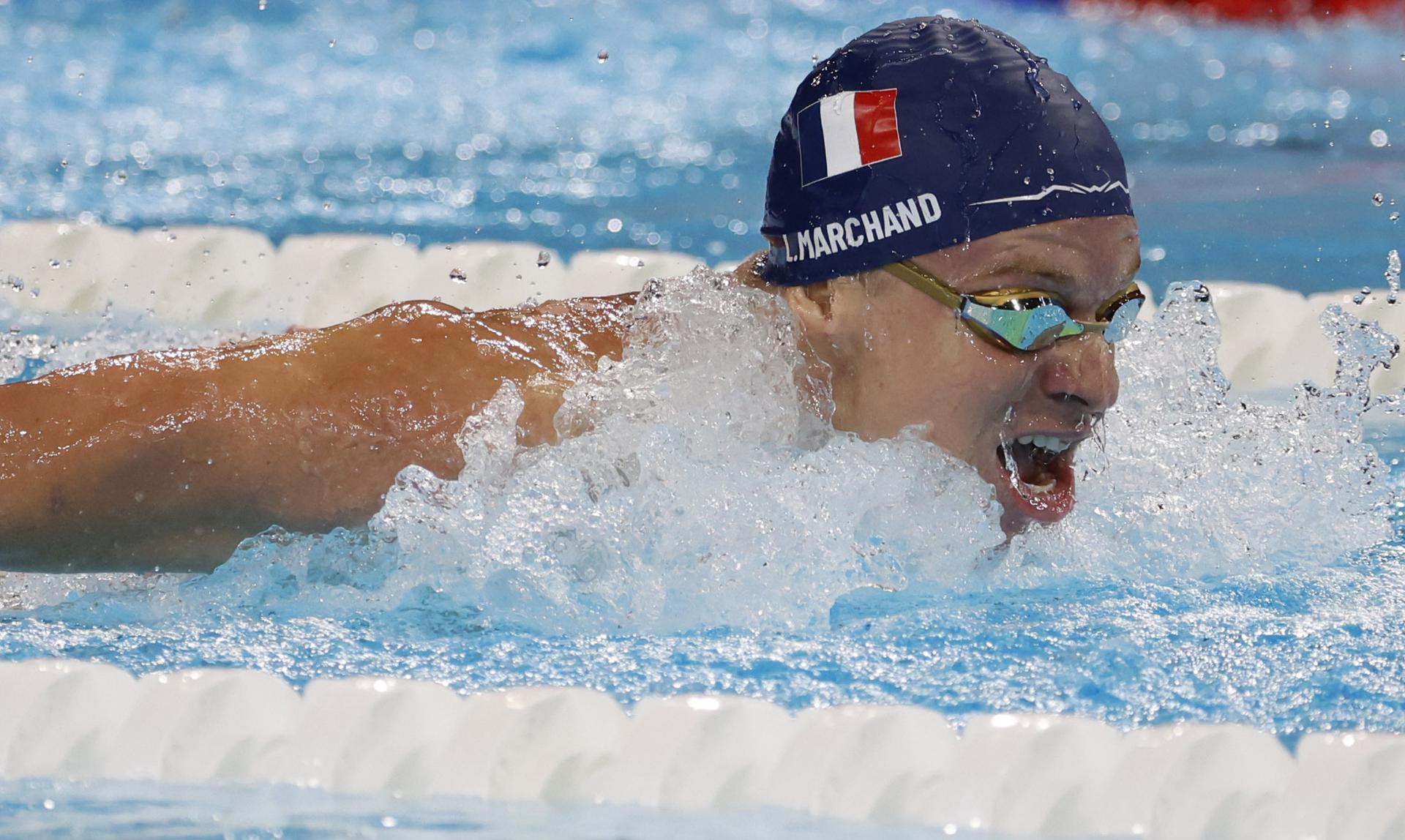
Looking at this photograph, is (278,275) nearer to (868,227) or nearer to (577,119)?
(868,227)

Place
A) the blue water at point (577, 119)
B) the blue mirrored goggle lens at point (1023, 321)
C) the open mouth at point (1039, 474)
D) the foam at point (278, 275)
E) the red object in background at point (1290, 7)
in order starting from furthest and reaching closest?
the red object in background at point (1290, 7) → the blue water at point (577, 119) → the foam at point (278, 275) → the open mouth at point (1039, 474) → the blue mirrored goggle lens at point (1023, 321)

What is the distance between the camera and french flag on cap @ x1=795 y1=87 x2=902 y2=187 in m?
2.15

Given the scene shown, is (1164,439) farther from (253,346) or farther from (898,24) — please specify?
(253,346)

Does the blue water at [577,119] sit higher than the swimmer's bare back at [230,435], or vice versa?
the blue water at [577,119]

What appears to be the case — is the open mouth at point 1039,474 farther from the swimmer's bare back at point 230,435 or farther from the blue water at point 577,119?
the blue water at point 577,119

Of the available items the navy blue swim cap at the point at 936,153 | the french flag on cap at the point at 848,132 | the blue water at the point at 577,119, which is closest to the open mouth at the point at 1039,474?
the navy blue swim cap at the point at 936,153

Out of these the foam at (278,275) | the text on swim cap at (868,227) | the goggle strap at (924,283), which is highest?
the foam at (278,275)

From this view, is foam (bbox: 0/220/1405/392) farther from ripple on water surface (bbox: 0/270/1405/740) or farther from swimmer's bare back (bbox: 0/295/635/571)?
swimmer's bare back (bbox: 0/295/635/571)

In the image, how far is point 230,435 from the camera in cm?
190

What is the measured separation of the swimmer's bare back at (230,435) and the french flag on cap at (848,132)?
455 millimetres

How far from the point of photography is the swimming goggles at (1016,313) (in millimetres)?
2074

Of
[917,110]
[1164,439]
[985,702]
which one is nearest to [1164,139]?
[1164,439]

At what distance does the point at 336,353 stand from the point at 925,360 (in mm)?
757

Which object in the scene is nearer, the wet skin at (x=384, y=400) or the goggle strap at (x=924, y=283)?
the wet skin at (x=384, y=400)
